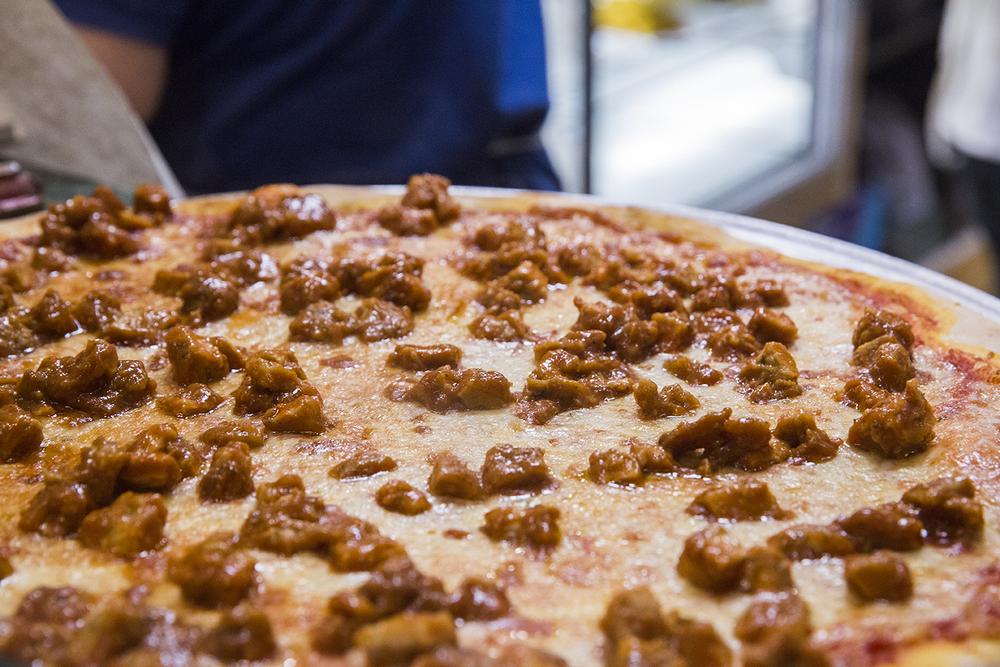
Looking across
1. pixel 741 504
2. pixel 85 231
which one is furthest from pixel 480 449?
pixel 85 231

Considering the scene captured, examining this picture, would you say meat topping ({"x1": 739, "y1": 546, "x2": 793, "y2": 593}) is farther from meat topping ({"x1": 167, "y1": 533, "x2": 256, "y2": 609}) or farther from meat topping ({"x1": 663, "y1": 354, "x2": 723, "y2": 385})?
meat topping ({"x1": 167, "y1": 533, "x2": 256, "y2": 609})

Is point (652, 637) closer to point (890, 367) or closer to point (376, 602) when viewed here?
point (376, 602)

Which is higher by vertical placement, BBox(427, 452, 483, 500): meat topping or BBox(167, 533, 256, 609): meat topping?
BBox(167, 533, 256, 609): meat topping

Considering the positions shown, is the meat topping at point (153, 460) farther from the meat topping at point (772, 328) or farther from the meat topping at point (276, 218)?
the meat topping at point (772, 328)

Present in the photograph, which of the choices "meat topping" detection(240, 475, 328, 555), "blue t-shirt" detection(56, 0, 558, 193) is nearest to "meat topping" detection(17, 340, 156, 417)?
"meat topping" detection(240, 475, 328, 555)

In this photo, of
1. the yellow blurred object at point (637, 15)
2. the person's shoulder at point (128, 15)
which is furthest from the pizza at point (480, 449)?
the yellow blurred object at point (637, 15)

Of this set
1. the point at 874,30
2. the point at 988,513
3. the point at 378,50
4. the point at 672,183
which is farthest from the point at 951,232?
the point at 988,513
